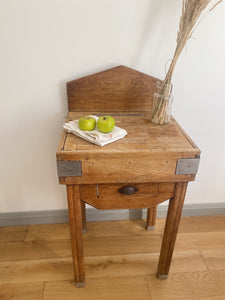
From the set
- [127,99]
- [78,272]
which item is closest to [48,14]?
[127,99]

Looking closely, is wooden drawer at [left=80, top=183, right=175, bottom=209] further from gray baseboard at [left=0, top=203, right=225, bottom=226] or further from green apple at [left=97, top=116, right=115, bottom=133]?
gray baseboard at [left=0, top=203, right=225, bottom=226]

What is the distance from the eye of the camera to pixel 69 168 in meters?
0.85

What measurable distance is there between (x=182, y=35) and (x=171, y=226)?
2.74 ft

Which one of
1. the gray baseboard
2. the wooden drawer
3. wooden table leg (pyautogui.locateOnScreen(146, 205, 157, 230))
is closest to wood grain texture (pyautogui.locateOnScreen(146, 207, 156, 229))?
wooden table leg (pyautogui.locateOnScreen(146, 205, 157, 230))

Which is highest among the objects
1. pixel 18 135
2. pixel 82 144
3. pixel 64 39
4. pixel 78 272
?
pixel 64 39

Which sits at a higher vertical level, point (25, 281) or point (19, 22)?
point (19, 22)

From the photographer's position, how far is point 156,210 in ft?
4.85

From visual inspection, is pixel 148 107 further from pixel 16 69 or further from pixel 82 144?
pixel 16 69

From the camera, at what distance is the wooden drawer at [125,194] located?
926 mm

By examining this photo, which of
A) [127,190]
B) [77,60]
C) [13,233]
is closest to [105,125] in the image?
[127,190]

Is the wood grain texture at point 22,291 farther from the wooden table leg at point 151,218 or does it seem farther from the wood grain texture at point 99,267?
the wooden table leg at point 151,218

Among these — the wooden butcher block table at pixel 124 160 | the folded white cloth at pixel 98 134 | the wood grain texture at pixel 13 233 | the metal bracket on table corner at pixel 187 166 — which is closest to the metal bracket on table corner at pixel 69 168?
the wooden butcher block table at pixel 124 160

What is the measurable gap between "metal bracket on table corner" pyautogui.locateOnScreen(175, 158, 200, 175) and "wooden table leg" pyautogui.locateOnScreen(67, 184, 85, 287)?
41 cm

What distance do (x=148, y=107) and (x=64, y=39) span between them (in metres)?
0.53
